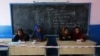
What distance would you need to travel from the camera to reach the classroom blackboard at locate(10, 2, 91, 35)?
5.80 m

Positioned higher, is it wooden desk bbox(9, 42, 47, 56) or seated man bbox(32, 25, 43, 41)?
seated man bbox(32, 25, 43, 41)

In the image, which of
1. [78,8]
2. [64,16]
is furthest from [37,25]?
[78,8]

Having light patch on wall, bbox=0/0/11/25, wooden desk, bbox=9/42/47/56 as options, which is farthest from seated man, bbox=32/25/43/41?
light patch on wall, bbox=0/0/11/25

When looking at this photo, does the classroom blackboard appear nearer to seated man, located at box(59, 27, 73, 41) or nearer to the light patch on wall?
the light patch on wall

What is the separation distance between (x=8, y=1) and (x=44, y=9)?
106 centimetres

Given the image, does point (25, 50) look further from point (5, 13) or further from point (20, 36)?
point (5, 13)

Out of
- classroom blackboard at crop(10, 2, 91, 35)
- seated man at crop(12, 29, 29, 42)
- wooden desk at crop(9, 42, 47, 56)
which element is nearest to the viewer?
wooden desk at crop(9, 42, 47, 56)

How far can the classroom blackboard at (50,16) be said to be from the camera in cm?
580

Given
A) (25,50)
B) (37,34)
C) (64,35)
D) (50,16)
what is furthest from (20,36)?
(64,35)

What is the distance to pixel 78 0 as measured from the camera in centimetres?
577

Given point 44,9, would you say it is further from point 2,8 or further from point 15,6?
point 2,8

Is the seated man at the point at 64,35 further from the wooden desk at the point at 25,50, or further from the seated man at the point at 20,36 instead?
the seated man at the point at 20,36

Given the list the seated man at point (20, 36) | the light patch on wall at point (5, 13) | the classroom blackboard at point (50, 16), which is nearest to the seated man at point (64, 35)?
the classroom blackboard at point (50, 16)

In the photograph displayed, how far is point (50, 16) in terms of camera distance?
5.85 m
